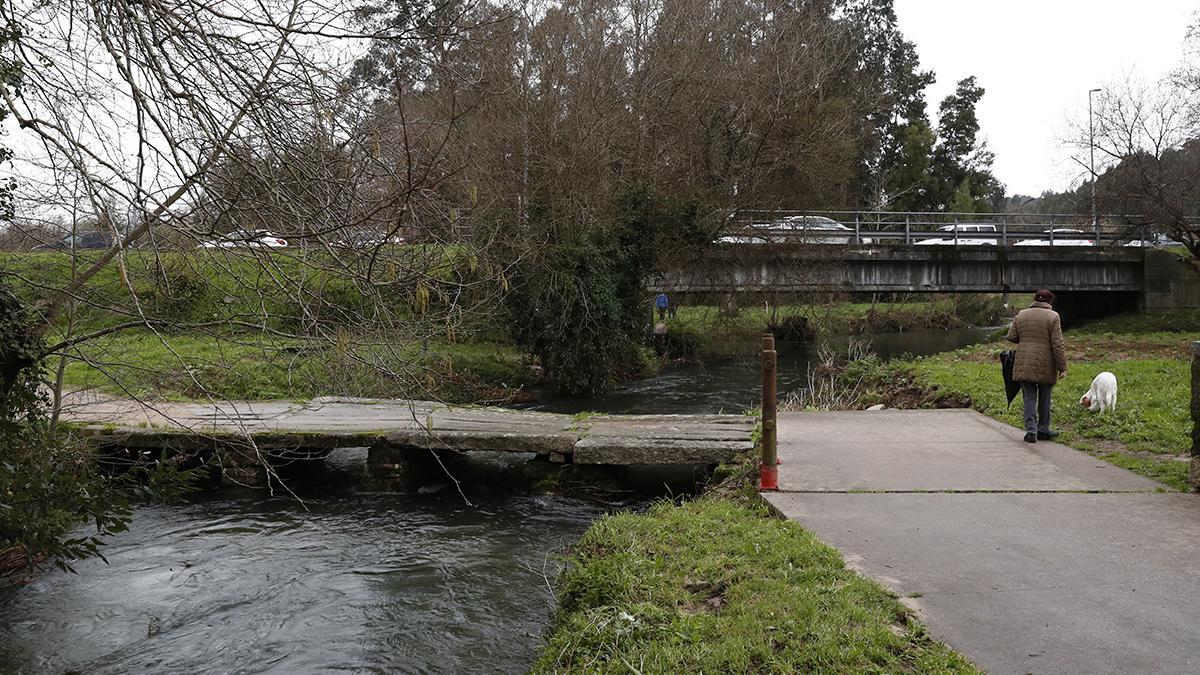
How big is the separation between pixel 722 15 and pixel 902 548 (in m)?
25.7

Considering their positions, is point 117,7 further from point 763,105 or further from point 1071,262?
point 1071,262

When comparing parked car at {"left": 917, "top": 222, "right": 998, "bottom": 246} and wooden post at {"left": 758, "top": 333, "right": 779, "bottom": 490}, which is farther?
parked car at {"left": 917, "top": 222, "right": 998, "bottom": 246}

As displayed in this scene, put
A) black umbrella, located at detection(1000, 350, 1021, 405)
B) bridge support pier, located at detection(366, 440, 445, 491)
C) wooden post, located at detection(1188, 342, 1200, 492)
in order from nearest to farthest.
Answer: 1. wooden post, located at detection(1188, 342, 1200, 492)
2. black umbrella, located at detection(1000, 350, 1021, 405)
3. bridge support pier, located at detection(366, 440, 445, 491)

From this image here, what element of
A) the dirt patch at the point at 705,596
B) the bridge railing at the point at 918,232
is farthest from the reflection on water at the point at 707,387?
the dirt patch at the point at 705,596

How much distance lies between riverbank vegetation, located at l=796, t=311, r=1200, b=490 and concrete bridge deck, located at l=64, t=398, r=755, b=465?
3911 mm

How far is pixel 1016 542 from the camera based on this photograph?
6.25 meters

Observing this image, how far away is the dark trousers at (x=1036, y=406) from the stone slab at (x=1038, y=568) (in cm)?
276

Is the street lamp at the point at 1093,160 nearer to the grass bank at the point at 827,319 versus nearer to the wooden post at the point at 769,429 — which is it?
the grass bank at the point at 827,319

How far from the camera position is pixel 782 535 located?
656 cm

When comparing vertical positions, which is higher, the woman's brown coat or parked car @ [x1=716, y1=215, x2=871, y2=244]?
parked car @ [x1=716, y1=215, x2=871, y2=244]

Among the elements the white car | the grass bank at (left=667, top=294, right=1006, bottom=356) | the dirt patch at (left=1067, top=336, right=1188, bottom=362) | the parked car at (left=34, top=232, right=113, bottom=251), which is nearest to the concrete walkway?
the parked car at (left=34, top=232, right=113, bottom=251)

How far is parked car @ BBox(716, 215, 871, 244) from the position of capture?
2693cm

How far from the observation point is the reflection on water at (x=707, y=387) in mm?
19703

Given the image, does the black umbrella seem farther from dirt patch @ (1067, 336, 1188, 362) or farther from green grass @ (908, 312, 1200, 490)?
dirt patch @ (1067, 336, 1188, 362)
